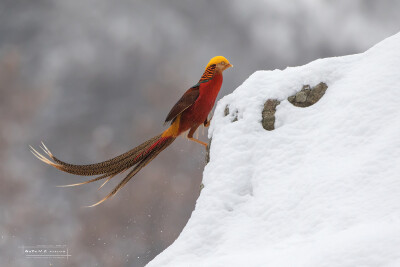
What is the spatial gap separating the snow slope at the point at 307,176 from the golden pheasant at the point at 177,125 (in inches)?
16.3

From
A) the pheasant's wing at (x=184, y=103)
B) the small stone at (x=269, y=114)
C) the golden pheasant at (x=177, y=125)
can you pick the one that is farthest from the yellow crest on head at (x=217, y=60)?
the small stone at (x=269, y=114)

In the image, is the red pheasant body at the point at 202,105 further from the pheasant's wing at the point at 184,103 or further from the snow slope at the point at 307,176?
the snow slope at the point at 307,176

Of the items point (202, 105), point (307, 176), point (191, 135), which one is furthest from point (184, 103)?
point (307, 176)

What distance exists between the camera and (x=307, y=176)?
4879 millimetres

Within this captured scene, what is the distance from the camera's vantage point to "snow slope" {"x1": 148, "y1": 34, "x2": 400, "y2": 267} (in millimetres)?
3840

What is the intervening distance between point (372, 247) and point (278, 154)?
231 centimetres

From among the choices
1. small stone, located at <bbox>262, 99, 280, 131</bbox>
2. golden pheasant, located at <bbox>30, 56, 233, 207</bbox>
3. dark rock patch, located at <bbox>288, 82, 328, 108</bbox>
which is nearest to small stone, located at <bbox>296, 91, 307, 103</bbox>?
dark rock patch, located at <bbox>288, 82, 328, 108</bbox>

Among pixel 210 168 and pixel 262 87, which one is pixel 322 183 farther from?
pixel 262 87

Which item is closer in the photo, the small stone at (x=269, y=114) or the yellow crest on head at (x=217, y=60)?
the small stone at (x=269, y=114)

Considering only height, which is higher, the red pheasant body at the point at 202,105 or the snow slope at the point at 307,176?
the red pheasant body at the point at 202,105

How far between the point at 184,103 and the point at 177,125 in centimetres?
40

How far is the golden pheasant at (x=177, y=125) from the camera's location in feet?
20.7

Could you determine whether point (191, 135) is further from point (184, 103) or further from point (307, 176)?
point (307, 176)

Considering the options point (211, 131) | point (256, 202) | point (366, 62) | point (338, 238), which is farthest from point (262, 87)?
point (338, 238)
